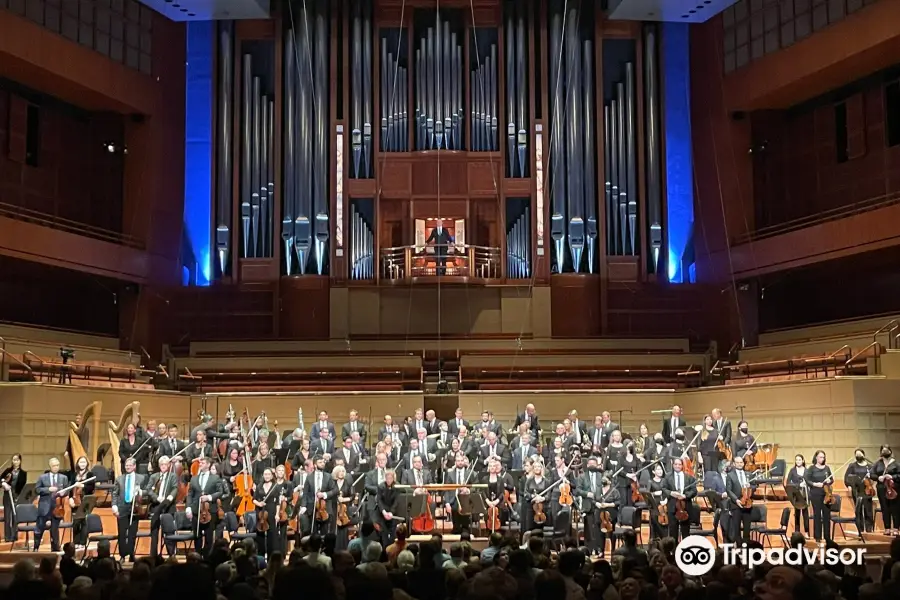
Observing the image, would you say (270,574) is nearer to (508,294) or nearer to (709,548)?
(709,548)

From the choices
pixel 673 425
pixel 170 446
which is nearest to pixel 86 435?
pixel 170 446

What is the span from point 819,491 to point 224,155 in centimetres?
1092

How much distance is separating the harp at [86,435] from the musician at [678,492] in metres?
6.48

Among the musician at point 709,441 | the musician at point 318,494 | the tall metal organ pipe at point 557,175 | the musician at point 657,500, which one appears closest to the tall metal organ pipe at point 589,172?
the tall metal organ pipe at point 557,175

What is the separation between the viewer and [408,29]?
17.7m

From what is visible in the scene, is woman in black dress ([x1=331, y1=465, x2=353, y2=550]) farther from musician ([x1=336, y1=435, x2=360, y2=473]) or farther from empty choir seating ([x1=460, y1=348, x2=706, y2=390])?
empty choir seating ([x1=460, y1=348, x2=706, y2=390])

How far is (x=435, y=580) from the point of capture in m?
4.41

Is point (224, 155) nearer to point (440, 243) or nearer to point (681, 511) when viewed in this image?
point (440, 243)

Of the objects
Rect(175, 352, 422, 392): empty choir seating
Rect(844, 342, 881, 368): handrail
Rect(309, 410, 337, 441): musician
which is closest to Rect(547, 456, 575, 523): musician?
Rect(309, 410, 337, 441): musician

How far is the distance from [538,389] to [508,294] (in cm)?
240

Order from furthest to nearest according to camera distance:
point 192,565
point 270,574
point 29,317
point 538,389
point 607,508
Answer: point 29,317, point 538,389, point 607,508, point 270,574, point 192,565

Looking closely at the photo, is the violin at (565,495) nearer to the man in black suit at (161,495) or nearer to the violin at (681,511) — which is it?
the violin at (681,511)

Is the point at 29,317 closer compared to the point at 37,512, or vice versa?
the point at 37,512

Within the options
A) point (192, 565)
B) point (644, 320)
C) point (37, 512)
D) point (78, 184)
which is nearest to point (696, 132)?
point (644, 320)
